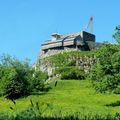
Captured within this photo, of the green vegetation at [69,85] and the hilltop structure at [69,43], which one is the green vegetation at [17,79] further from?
the hilltop structure at [69,43]

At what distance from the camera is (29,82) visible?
7894 cm

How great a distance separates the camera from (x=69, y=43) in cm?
12700

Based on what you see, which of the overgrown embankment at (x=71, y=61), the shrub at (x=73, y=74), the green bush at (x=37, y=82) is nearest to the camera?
the green bush at (x=37, y=82)

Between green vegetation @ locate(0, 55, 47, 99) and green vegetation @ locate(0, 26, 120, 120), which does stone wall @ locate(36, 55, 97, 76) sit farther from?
green vegetation @ locate(0, 55, 47, 99)

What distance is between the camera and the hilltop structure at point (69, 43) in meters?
126

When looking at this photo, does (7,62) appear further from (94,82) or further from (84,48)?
(84,48)

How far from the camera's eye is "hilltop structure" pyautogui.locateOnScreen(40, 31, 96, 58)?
414 ft

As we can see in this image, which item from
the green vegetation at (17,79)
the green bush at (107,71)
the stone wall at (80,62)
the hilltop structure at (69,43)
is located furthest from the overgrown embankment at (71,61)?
the green bush at (107,71)

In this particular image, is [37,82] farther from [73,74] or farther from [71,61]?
[71,61]

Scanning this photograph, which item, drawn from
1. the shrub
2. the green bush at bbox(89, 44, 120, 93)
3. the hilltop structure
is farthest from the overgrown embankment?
the green bush at bbox(89, 44, 120, 93)

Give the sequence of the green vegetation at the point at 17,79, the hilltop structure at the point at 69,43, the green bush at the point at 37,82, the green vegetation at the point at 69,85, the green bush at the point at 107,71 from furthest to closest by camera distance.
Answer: the hilltop structure at the point at 69,43 → the green bush at the point at 37,82 → the green vegetation at the point at 17,79 → the green bush at the point at 107,71 → the green vegetation at the point at 69,85

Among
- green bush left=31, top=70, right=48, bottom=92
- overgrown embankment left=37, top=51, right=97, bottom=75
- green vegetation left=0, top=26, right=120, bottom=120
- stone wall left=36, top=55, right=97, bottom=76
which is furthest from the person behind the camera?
stone wall left=36, top=55, right=97, bottom=76

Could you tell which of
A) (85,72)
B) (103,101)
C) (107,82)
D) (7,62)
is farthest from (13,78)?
(85,72)

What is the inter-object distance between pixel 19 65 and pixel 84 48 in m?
47.0
